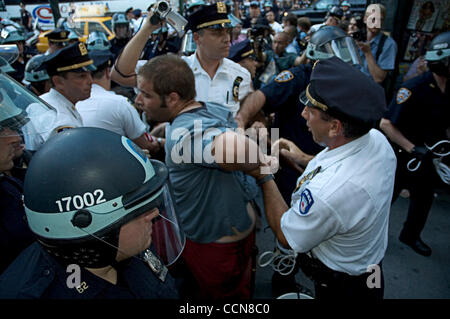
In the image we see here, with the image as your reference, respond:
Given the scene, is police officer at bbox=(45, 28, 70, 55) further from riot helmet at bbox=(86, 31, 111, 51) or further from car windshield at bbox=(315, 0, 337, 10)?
car windshield at bbox=(315, 0, 337, 10)

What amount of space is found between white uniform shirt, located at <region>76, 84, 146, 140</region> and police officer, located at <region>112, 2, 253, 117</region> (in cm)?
23

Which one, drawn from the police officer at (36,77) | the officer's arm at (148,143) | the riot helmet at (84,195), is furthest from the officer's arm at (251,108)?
the police officer at (36,77)

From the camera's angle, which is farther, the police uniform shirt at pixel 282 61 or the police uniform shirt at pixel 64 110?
the police uniform shirt at pixel 282 61

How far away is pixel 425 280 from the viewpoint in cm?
301

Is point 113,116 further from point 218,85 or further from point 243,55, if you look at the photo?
point 243,55

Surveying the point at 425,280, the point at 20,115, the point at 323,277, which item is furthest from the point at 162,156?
the point at 425,280

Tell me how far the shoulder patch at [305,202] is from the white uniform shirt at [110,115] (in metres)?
1.92

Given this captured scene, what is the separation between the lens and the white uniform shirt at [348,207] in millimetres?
1332

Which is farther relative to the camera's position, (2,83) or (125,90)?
(125,90)

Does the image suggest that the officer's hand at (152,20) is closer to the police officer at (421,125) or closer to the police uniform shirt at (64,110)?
the police uniform shirt at (64,110)

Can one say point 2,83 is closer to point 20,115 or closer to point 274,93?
point 20,115

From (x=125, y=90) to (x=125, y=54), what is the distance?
2.31 meters

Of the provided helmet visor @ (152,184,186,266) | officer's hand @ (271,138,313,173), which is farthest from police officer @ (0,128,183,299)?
officer's hand @ (271,138,313,173)

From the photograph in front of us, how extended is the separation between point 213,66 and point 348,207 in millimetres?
2298
